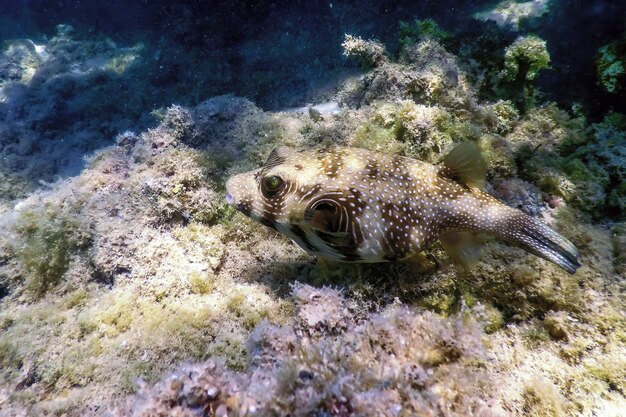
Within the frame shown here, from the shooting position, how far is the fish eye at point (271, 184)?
2.85 m

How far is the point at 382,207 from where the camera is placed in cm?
282

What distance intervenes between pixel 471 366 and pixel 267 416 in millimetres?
1563

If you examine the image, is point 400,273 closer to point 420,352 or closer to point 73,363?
point 420,352

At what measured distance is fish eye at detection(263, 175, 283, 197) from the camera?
2854 millimetres

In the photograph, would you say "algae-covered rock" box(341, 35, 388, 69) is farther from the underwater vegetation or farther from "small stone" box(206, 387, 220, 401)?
"small stone" box(206, 387, 220, 401)

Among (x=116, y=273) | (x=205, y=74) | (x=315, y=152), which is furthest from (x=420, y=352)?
(x=205, y=74)

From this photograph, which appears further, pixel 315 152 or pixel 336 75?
pixel 336 75

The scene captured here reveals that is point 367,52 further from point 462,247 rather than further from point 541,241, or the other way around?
point 541,241

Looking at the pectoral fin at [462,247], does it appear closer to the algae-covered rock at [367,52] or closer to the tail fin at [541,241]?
the tail fin at [541,241]

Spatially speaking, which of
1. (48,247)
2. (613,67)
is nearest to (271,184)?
(48,247)

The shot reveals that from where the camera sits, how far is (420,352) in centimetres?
234

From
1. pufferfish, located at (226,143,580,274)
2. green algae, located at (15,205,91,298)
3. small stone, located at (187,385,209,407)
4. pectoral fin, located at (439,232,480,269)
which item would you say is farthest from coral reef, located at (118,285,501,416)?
green algae, located at (15,205,91,298)

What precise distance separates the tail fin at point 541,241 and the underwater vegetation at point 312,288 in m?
0.34

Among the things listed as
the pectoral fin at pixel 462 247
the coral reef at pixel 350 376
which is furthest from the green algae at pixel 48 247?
the pectoral fin at pixel 462 247
